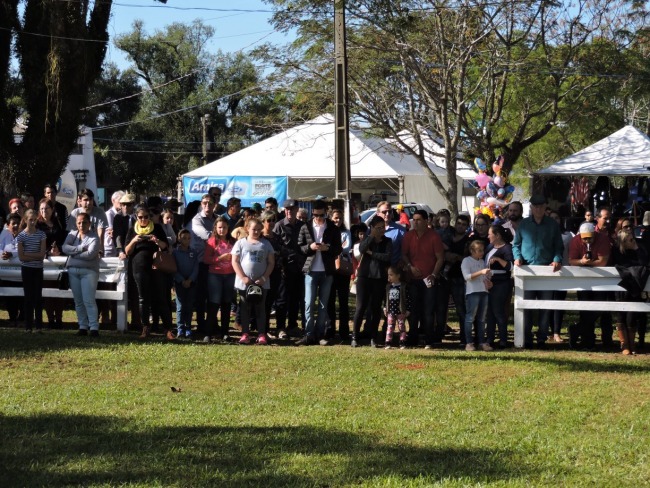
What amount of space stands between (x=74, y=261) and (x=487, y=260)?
5595 millimetres

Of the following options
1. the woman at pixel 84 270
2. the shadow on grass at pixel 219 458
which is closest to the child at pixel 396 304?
the woman at pixel 84 270

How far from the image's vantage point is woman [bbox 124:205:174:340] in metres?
14.0

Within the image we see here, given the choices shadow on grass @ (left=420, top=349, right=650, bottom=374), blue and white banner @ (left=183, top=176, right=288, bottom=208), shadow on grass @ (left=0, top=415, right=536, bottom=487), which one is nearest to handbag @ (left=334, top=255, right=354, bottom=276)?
shadow on grass @ (left=420, top=349, right=650, bottom=374)

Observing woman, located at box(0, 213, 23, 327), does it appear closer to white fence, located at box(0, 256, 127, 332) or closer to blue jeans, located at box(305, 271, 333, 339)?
white fence, located at box(0, 256, 127, 332)

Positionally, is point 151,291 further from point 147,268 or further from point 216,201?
point 216,201

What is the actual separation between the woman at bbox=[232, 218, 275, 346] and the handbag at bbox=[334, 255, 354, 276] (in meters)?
0.95

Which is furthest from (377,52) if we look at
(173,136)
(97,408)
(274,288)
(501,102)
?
(173,136)

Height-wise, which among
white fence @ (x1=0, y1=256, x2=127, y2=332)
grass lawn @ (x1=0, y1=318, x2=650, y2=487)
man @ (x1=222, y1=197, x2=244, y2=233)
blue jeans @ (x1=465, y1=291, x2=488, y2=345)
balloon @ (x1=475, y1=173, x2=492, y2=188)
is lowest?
grass lawn @ (x1=0, y1=318, x2=650, y2=487)

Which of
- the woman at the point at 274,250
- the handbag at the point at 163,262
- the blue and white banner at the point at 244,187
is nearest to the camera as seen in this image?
the handbag at the point at 163,262

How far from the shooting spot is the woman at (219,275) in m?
14.0

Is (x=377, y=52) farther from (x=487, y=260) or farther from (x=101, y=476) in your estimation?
(x=101, y=476)

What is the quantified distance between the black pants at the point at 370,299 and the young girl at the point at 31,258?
4.37 meters

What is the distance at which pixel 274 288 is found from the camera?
15.0 meters

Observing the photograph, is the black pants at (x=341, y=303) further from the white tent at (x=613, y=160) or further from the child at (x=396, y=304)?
the white tent at (x=613, y=160)
